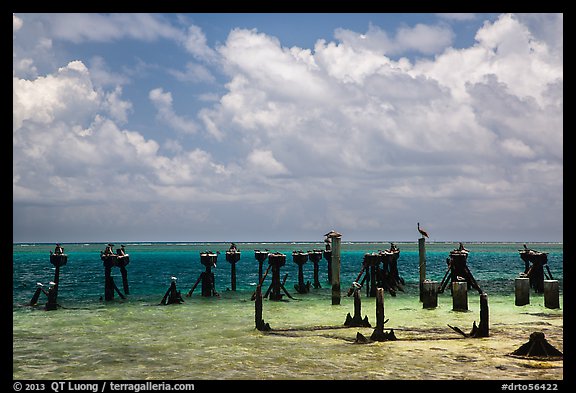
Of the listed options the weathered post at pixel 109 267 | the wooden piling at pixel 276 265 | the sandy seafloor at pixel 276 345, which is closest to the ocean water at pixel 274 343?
the sandy seafloor at pixel 276 345

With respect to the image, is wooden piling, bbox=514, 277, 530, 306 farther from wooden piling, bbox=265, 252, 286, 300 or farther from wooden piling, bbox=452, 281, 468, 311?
wooden piling, bbox=265, 252, 286, 300

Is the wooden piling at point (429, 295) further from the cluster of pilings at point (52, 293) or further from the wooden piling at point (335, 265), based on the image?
the cluster of pilings at point (52, 293)

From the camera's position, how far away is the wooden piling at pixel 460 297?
88.8 ft

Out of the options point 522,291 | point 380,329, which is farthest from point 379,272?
point 380,329

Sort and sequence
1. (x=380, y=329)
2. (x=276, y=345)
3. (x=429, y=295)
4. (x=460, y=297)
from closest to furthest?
(x=380, y=329) → (x=276, y=345) → (x=460, y=297) → (x=429, y=295)

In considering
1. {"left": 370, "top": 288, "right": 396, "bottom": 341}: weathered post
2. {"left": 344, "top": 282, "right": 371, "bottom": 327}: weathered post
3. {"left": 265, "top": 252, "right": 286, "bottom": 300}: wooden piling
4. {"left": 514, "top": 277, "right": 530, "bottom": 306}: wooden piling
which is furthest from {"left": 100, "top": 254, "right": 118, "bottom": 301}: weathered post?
{"left": 514, "top": 277, "right": 530, "bottom": 306}: wooden piling

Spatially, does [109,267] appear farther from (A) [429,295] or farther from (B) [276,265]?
(A) [429,295]

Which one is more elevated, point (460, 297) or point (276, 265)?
point (276, 265)

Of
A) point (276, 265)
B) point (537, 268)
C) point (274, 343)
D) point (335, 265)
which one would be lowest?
point (274, 343)

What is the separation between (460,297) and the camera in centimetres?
2714

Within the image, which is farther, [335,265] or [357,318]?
[335,265]

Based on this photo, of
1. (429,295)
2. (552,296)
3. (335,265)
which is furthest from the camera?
(335,265)
